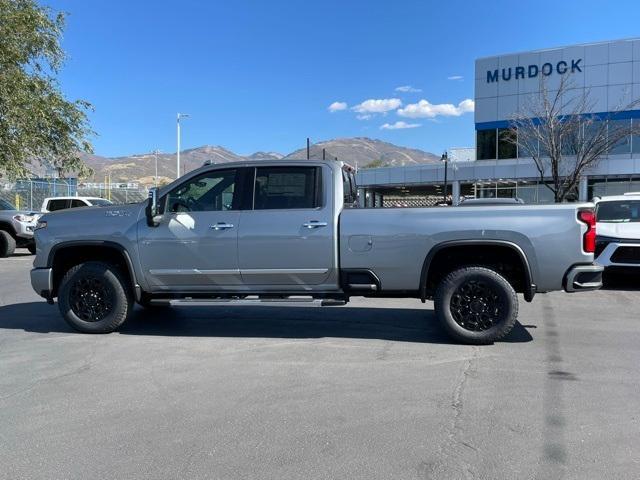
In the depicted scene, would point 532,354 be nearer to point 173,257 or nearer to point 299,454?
point 299,454

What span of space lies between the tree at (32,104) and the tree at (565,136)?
18720 millimetres

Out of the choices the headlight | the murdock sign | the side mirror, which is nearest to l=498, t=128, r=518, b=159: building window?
the murdock sign

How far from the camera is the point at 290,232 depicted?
20.9ft

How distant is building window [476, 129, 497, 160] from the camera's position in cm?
3631

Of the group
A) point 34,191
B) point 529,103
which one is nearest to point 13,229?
point 34,191

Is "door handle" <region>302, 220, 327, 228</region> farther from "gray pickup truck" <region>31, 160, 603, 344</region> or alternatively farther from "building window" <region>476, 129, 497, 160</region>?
"building window" <region>476, 129, 497, 160</region>

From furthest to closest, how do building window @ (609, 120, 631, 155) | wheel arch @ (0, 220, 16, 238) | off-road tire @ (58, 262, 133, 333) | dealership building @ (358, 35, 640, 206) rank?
dealership building @ (358, 35, 640, 206)
building window @ (609, 120, 631, 155)
wheel arch @ (0, 220, 16, 238)
off-road tire @ (58, 262, 133, 333)

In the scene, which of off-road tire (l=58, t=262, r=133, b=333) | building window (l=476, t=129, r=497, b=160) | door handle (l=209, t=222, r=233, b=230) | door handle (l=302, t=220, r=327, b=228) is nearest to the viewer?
door handle (l=302, t=220, r=327, b=228)

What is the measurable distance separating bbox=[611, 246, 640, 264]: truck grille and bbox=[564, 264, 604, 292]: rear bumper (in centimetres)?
431

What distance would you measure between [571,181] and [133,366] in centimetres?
2285

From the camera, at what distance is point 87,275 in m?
6.80

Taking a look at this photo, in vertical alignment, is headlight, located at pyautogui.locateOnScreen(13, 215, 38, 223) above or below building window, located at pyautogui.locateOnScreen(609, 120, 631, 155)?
below

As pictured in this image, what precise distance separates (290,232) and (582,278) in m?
3.11

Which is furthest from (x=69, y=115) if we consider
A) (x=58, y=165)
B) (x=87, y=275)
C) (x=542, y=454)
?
(x=542, y=454)
